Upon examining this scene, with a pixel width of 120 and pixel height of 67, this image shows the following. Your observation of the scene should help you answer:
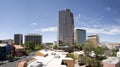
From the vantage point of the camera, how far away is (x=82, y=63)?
6850 cm

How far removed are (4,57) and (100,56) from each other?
40.6m

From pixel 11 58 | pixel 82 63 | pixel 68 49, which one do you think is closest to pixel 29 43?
pixel 68 49

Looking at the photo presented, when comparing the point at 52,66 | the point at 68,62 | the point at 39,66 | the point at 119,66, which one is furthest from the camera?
the point at 119,66

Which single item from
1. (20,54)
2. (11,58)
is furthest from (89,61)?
(20,54)

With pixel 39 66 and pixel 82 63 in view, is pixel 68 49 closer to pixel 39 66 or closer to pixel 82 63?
pixel 82 63

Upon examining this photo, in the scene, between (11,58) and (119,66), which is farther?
(11,58)

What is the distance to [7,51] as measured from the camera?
83.4 m

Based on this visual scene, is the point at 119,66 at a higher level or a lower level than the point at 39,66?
lower

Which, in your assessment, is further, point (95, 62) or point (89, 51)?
point (89, 51)

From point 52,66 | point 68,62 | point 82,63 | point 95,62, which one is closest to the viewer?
point 52,66

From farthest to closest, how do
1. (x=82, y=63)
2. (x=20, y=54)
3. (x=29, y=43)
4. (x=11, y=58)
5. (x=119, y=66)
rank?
(x=29, y=43), (x=20, y=54), (x=11, y=58), (x=82, y=63), (x=119, y=66)

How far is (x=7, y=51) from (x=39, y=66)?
185ft

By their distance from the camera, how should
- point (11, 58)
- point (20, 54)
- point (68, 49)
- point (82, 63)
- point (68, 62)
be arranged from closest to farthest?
point (68, 62) → point (82, 63) → point (11, 58) → point (20, 54) → point (68, 49)

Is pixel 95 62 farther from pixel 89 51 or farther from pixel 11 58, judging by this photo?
pixel 11 58
